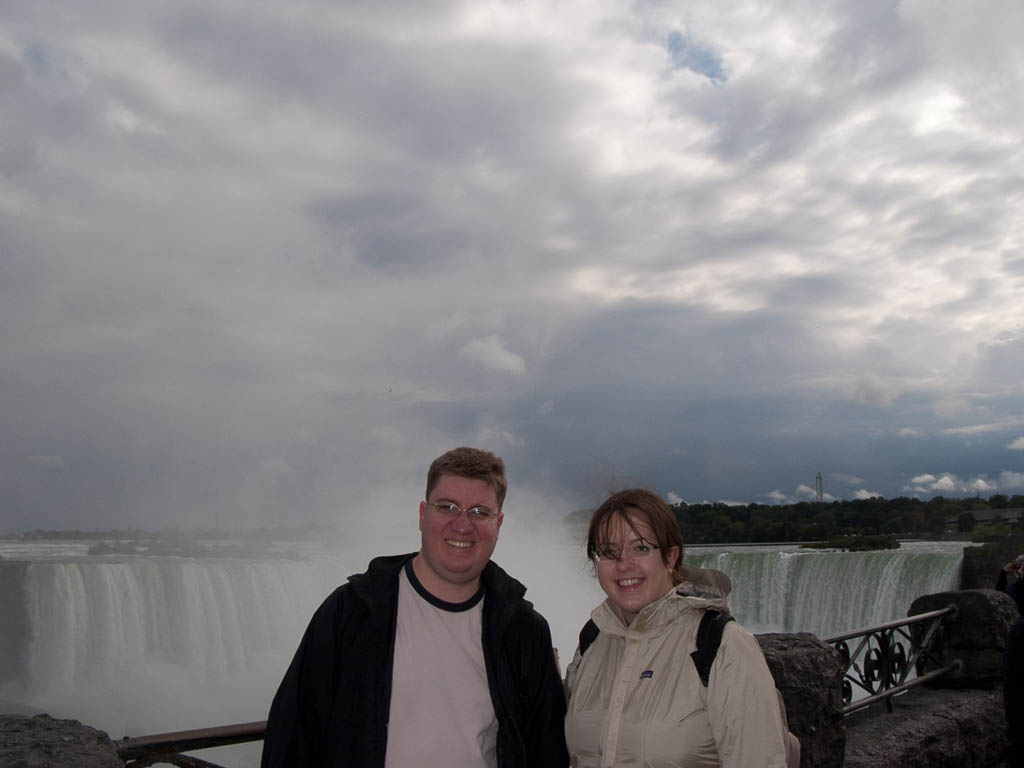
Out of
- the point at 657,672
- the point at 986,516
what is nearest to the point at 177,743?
the point at 657,672

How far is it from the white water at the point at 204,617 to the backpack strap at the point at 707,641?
54.2ft

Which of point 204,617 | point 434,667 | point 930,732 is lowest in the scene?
point 204,617

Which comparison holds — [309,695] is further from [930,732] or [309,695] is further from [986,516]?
[986,516]

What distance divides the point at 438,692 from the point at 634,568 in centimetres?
57

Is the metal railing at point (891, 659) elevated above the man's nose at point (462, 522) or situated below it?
below

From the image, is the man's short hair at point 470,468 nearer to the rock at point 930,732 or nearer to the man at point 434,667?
the man at point 434,667

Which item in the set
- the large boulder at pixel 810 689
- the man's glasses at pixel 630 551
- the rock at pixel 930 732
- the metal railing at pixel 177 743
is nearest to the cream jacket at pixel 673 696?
the man's glasses at pixel 630 551

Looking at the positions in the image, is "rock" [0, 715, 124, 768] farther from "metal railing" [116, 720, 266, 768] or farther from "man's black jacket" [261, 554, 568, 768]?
"man's black jacket" [261, 554, 568, 768]

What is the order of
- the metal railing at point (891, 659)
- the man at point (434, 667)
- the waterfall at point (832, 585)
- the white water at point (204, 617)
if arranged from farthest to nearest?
the waterfall at point (832, 585), the white water at point (204, 617), the metal railing at point (891, 659), the man at point (434, 667)

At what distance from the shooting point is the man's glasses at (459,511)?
2.10 m

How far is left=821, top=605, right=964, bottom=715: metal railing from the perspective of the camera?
14.2ft

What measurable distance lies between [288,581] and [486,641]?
20.2 metres

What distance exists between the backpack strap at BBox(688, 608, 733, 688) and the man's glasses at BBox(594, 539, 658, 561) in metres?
0.22

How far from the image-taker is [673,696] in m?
1.73
